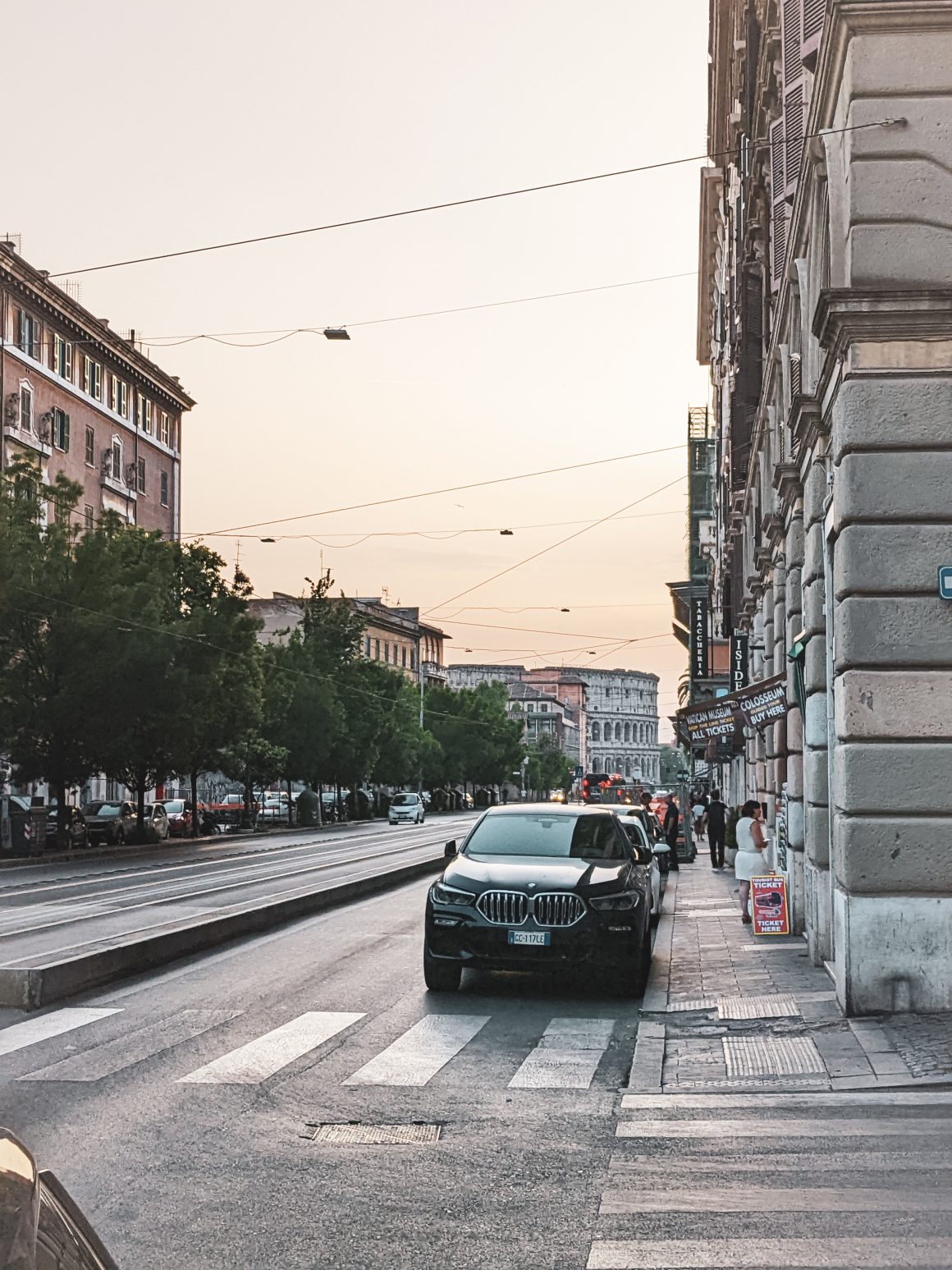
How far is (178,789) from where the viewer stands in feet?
276

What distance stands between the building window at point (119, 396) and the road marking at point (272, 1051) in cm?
6092

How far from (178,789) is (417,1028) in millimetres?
73683

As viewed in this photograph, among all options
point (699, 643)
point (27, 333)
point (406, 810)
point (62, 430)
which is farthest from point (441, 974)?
point (406, 810)

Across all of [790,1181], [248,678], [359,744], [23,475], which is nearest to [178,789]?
[359,744]

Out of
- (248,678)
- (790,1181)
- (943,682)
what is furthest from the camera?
(248,678)

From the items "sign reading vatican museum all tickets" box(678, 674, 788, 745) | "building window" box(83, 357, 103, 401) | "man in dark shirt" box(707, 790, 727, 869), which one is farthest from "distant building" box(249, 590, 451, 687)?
"sign reading vatican museum all tickets" box(678, 674, 788, 745)

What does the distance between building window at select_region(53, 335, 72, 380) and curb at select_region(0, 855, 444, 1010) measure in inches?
1727

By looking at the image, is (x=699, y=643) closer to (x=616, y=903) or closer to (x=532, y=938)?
(x=616, y=903)

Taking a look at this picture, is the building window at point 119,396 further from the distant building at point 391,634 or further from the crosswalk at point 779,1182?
the crosswalk at point 779,1182

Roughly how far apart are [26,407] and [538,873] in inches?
2021

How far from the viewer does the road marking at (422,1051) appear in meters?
9.92

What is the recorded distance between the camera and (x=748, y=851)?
20547 millimetres

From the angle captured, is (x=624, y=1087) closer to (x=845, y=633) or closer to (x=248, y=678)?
(x=845, y=633)

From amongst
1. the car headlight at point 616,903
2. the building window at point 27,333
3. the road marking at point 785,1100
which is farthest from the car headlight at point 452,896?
the building window at point 27,333
